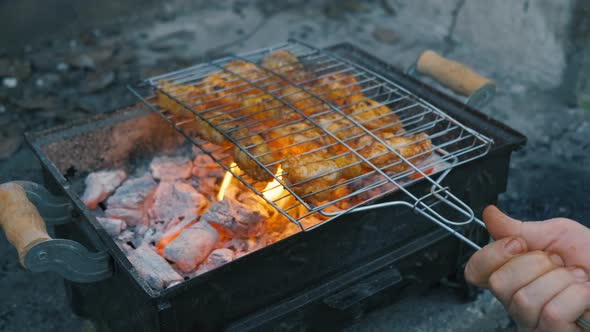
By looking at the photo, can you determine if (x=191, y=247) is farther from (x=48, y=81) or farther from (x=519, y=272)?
(x=48, y=81)

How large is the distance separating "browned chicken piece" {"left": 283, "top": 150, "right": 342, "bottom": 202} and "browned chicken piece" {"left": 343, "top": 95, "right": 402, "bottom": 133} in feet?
1.40

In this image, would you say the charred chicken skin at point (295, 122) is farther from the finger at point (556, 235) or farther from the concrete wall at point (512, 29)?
the concrete wall at point (512, 29)

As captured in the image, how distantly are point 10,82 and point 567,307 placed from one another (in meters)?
4.65

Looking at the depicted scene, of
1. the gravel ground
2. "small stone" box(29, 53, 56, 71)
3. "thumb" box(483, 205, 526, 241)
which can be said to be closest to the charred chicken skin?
"thumb" box(483, 205, 526, 241)

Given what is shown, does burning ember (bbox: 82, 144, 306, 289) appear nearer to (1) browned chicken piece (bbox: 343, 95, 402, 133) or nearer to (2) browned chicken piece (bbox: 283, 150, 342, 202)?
(2) browned chicken piece (bbox: 283, 150, 342, 202)

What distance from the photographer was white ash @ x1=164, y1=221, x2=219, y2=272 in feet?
7.72

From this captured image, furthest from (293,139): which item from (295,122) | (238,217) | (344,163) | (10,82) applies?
(10,82)

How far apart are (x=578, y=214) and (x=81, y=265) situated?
9.35 feet

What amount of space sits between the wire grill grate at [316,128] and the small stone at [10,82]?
7.35ft

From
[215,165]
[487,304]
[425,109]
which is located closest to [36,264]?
[215,165]

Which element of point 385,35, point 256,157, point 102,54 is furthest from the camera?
point 385,35

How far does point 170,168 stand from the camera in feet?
9.64

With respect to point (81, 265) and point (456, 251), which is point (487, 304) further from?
point (81, 265)

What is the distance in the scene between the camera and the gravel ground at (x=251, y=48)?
305 cm
